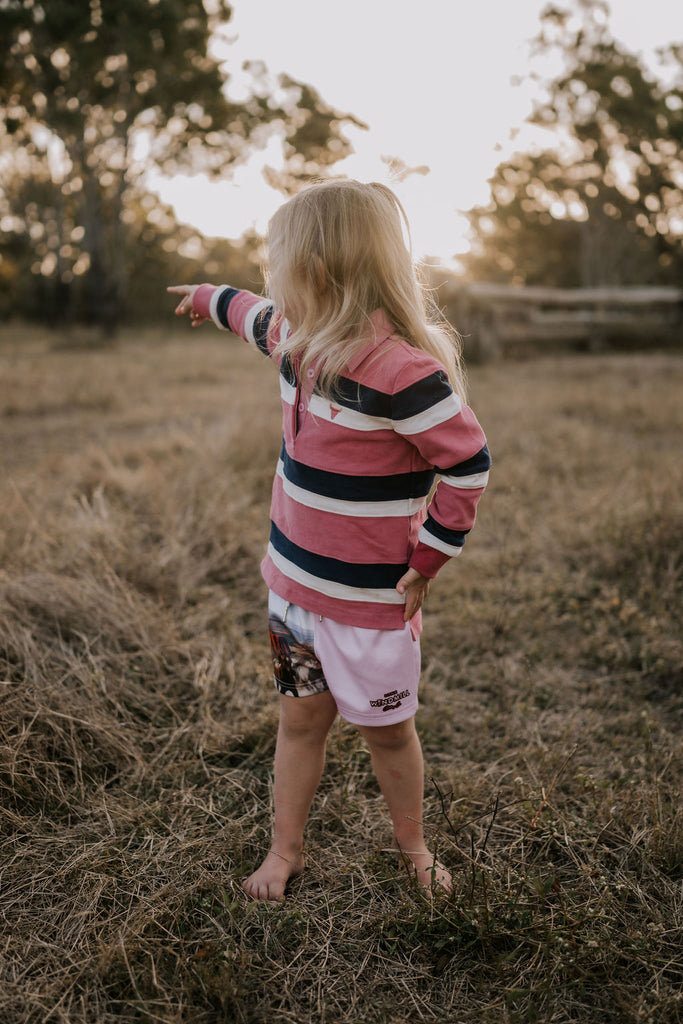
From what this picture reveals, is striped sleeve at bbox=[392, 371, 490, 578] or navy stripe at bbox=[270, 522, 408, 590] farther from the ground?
striped sleeve at bbox=[392, 371, 490, 578]

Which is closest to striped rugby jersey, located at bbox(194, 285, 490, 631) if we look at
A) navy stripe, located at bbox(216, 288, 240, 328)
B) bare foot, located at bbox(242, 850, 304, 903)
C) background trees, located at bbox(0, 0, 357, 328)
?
navy stripe, located at bbox(216, 288, 240, 328)

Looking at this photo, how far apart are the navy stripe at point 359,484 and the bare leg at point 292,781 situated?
0.47 meters

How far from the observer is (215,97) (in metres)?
17.1

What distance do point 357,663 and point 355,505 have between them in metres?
0.34

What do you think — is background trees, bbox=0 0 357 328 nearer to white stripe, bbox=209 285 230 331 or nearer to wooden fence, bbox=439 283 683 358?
wooden fence, bbox=439 283 683 358

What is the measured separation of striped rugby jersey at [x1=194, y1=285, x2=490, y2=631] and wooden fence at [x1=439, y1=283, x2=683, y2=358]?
982 centimetres

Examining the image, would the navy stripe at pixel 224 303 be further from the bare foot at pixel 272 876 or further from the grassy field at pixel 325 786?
the bare foot at pixel 272 876

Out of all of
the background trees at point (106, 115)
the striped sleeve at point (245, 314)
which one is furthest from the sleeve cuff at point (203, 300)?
the background trees at point (106, 115)

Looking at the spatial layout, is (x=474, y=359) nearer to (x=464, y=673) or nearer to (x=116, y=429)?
(x=116, y=429)

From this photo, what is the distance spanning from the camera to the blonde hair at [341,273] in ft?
4.76

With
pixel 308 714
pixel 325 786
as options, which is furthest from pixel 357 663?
pixel 325 786

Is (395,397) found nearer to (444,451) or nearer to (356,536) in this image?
(444,451)

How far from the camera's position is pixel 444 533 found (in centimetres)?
147

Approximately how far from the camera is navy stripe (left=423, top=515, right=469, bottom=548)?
1.47 meters
